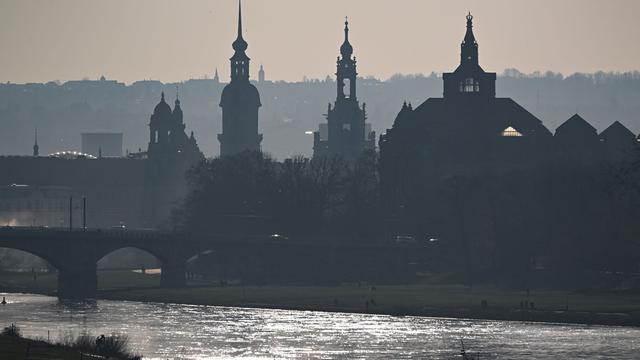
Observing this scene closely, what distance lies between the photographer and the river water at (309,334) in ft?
487

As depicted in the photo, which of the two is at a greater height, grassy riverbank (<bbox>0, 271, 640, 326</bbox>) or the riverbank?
grassy riverbank (<bbox>0, 271, 640, 326</bbox>)

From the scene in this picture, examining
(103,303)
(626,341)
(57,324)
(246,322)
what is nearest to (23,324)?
(57,324)

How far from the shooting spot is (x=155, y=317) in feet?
582

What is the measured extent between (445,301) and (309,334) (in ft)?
63.5

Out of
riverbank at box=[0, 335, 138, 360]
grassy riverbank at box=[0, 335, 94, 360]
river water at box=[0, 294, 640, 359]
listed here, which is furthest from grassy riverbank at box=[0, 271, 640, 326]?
grassy riverbank at box=[0, 335, 94, 360]

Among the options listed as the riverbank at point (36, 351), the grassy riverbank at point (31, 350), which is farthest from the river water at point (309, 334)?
the grassy riverbank at point (31, 350)

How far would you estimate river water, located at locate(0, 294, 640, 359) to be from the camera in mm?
148500

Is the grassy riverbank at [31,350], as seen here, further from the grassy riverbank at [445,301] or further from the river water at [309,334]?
the grassy riverbank at [445,301]

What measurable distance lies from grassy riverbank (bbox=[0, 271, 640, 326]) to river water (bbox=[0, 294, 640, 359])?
2128mm

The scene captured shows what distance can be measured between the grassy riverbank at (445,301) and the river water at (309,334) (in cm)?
213

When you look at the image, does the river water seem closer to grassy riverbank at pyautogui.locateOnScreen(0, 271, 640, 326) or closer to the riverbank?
grassy riverbank at pyautogui.locateOnScreen(0, 271, 640, 326)

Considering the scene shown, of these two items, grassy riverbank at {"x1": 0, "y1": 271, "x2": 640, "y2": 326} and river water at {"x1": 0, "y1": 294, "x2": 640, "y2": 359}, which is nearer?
river water at {"x1": 0, "y1": 294, "x2": 640, "y2": 359}

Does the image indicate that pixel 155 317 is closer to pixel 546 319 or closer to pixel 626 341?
pixel 546 319

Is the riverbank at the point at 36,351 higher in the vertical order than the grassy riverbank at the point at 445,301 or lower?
lower
